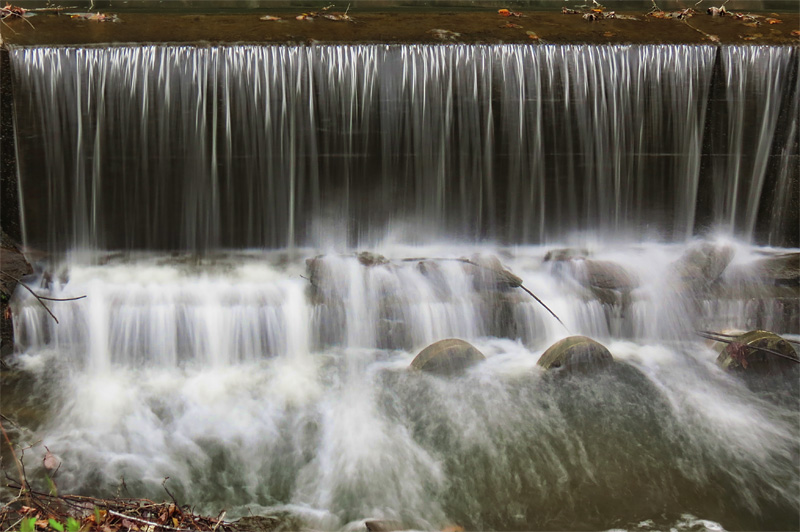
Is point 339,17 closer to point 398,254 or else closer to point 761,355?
point 398,254

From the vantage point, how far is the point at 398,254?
24.4ft

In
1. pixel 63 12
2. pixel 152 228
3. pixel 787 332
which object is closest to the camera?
pixel 787 332

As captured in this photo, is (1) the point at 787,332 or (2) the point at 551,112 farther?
(2) the point at 551,112

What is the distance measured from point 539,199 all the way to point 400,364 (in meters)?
2.62

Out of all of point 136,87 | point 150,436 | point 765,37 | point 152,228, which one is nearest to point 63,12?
point 136,87

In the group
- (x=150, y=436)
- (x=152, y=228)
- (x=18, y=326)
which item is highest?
(x=152, y=228)

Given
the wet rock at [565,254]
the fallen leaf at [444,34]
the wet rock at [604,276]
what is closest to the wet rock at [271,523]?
the wet rock at [604,276]

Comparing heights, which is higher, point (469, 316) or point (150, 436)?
point (469, 316)

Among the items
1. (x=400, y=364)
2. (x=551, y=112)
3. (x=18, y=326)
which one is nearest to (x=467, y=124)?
(x=551, y=112)

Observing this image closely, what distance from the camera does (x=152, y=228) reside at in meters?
7.30

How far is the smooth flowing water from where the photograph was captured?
5367 mm

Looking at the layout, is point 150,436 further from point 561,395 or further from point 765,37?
point 765,37

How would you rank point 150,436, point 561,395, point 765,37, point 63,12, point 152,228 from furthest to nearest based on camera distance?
point 63,12 → point 765,37 → point 152,228 → point 561,395 → point 150,436

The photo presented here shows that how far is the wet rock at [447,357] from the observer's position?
6.05 m
